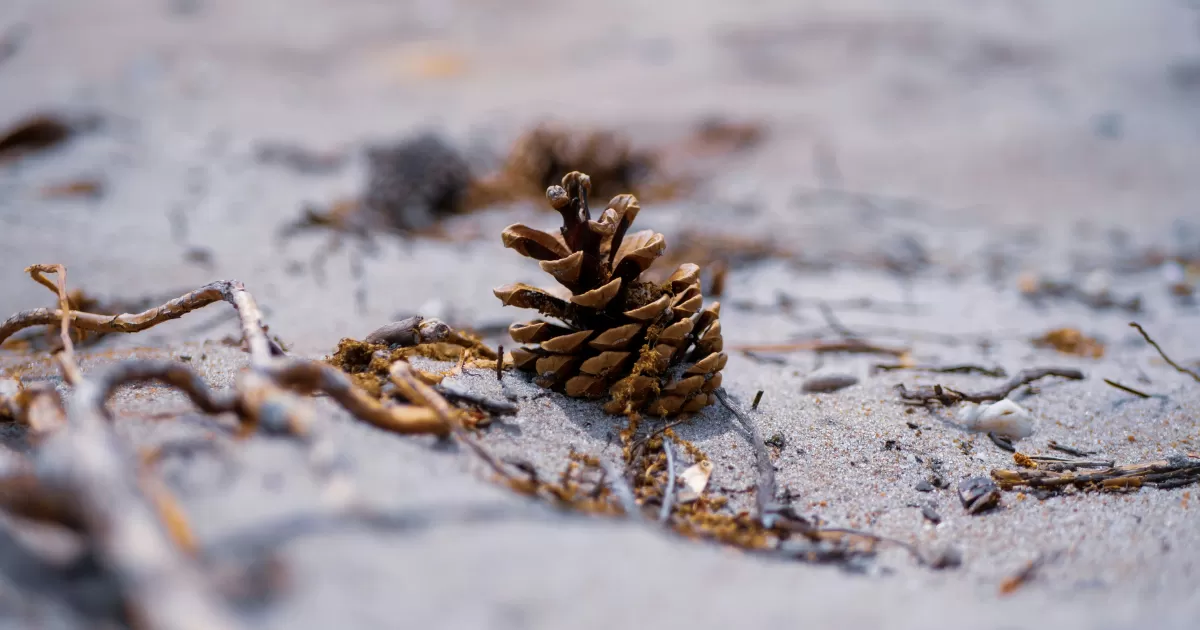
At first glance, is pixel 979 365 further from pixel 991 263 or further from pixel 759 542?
pixel 991 263

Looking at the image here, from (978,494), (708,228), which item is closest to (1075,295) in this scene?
(708,228)

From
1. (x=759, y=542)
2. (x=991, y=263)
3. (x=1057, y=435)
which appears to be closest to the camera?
(x=759, y=542)

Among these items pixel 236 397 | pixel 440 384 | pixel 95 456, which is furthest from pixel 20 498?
pixel 440 384

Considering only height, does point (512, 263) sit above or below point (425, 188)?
below

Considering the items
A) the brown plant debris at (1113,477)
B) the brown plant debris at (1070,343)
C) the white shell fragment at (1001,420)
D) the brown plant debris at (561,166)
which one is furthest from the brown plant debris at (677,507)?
the brown plant debris at (561,166)

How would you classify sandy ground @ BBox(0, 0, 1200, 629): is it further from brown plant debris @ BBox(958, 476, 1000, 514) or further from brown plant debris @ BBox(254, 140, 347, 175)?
brown plant debris @ BBox(254, 140, 347, 175)

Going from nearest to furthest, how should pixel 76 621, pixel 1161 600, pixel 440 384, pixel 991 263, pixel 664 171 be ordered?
1. pixel 76 621
2. pixel 1161 600
3. pixel 440 384
4. pixel 991 263
5. pixel 664 171

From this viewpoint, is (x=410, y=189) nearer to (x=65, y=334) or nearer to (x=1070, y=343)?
(x=65, y=334)
